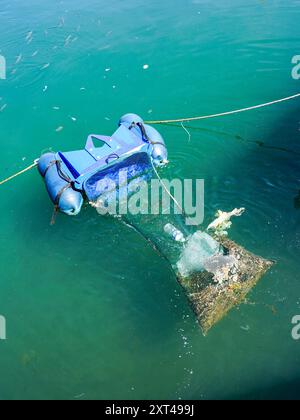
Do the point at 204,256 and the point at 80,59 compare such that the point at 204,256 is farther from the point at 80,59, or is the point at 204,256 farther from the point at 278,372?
the point at 80,59

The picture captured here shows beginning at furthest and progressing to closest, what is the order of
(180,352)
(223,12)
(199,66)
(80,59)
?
(223,12) < (80,59) < (199,66) < (180,352)

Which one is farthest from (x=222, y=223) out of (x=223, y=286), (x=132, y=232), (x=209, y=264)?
(x=132, y=232)

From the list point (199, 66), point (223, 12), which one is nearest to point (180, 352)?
point (199, 66)

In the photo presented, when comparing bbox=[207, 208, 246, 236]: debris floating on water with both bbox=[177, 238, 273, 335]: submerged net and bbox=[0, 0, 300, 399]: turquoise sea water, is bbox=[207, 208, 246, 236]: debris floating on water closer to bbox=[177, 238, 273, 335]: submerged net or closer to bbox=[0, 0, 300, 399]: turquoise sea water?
bbox=[0, 0, 300, 399]: turquoise sea water

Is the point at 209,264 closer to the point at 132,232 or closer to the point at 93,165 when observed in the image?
the point at 132,232

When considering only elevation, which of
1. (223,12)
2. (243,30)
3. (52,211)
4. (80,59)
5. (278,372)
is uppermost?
(223,12)

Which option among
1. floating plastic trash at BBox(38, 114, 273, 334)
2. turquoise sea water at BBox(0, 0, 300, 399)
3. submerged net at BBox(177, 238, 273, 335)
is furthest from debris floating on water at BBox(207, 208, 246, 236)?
submerged net at BBox(177, 238, 273, 335)
